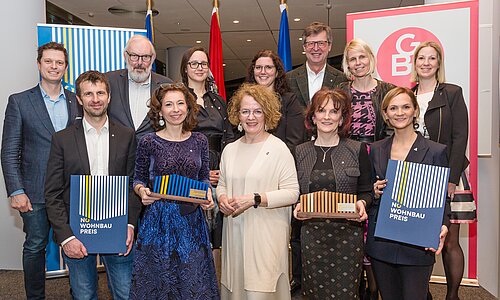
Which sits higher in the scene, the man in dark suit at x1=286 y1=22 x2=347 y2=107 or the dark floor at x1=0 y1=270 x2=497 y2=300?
the man in dark suit at x1=286 y1=22 x2=347 y2=107

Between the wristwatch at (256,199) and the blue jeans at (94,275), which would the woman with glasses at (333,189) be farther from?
the blue jeans at (94,275)

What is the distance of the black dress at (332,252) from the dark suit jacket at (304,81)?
1202 millimetres

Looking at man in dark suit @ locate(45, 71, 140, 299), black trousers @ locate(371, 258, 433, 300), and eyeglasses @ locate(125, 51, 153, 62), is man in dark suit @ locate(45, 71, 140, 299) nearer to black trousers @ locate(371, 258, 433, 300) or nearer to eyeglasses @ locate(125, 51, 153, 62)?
eyeglasses @ locate(125, 51, 153, 62)

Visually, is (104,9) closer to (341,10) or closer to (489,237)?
(341,10)

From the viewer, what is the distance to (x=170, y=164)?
2.59m

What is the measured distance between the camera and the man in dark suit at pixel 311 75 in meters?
3.62

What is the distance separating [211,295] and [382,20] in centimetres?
Answer: 308

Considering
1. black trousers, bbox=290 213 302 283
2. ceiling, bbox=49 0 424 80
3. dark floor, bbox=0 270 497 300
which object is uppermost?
ceiling, bbox=49 0 424 80

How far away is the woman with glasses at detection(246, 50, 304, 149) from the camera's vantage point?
3.41m

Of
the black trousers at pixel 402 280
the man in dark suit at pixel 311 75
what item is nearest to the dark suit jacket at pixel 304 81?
the man in dark suit at pixel 311 75

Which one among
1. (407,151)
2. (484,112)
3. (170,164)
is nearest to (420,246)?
(407,151)

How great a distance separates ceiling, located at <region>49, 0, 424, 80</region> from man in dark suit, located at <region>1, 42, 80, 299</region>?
16.9 ft

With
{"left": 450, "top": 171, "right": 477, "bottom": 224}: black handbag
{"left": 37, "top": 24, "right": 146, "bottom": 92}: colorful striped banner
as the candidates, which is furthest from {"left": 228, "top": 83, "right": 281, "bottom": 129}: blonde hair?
{"left": 37, "top": 24, "right": 146, "bottom": 92}: colorful striped banner

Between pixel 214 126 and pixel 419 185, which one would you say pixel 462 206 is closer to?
pixel 419 185
